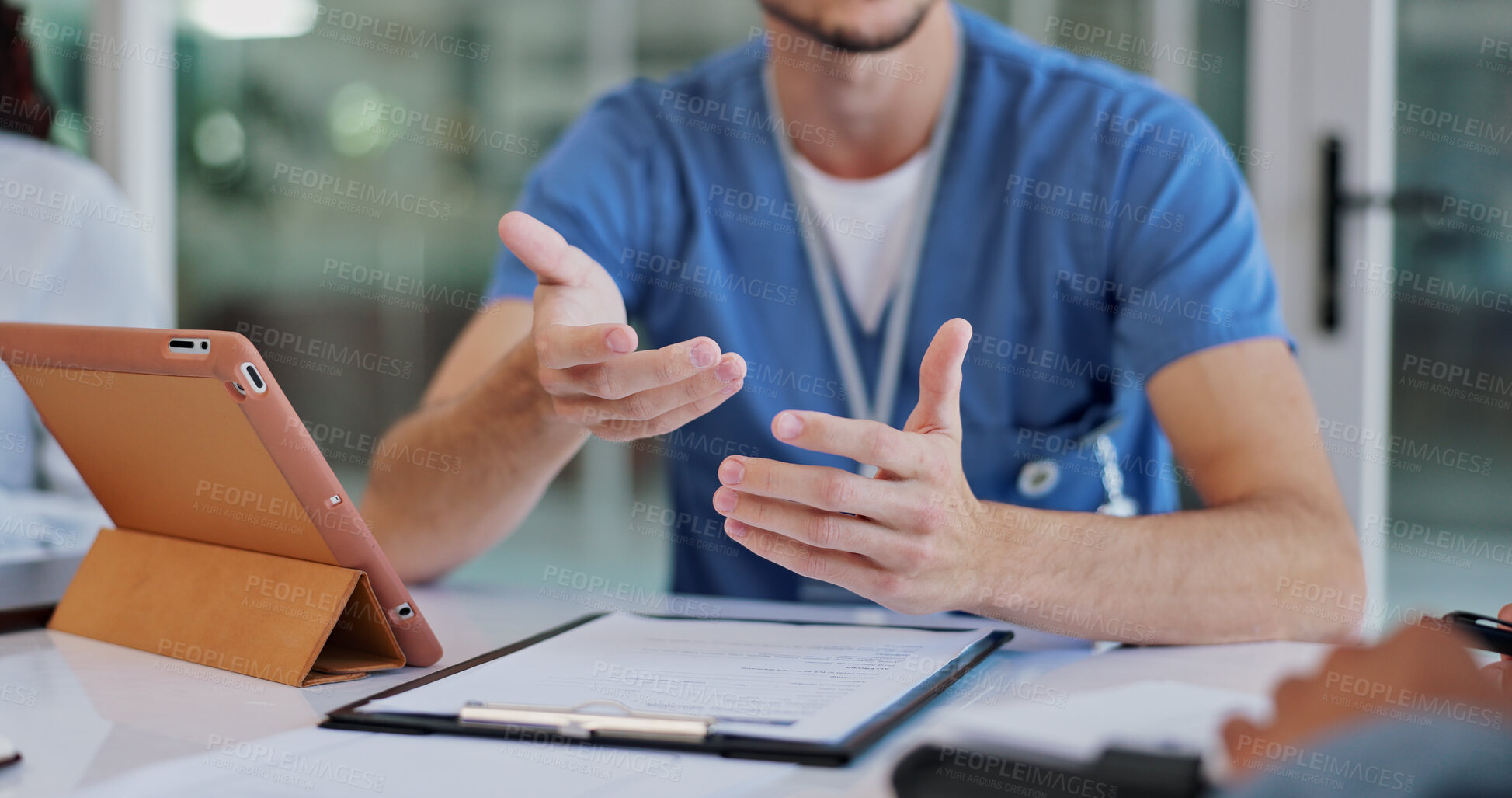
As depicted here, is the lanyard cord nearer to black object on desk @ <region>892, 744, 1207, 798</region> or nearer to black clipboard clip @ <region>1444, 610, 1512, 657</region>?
black clipboard clip @ <region>1444, 610, 1512, 657</region>

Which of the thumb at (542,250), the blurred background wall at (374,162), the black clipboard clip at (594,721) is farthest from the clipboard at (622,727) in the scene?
the blurred background wall at (374,162)

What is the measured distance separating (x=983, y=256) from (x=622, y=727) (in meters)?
0.79

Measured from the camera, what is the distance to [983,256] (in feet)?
3.84

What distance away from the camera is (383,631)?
2.19 feet

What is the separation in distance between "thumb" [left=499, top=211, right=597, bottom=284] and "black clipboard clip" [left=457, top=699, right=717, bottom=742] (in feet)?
1.14

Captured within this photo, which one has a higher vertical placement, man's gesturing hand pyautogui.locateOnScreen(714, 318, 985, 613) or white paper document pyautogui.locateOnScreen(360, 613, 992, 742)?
man's gesturing hand pyautogui.locateOnScreen(714, 318, 985, 613)

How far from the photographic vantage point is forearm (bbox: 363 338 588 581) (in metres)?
0.96

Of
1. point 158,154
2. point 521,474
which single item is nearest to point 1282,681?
point 521,474

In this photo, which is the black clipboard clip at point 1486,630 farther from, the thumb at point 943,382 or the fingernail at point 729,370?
the fingernail at point 729,370

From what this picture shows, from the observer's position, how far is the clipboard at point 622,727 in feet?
1.62

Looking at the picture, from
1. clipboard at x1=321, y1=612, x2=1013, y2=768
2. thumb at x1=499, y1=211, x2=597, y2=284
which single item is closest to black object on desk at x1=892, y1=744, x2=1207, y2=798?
clipboard at x1=321, y1=612, x2=1013, y2=768

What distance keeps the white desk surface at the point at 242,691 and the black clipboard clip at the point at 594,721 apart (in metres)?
0.04

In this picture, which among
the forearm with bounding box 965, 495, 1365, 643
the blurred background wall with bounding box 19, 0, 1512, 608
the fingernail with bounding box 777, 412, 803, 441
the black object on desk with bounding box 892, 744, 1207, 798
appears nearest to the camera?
the black object on desk with bounding box 892, 744, 1207, 798

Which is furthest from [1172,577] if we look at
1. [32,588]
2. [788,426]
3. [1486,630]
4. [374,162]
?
[374,162]
